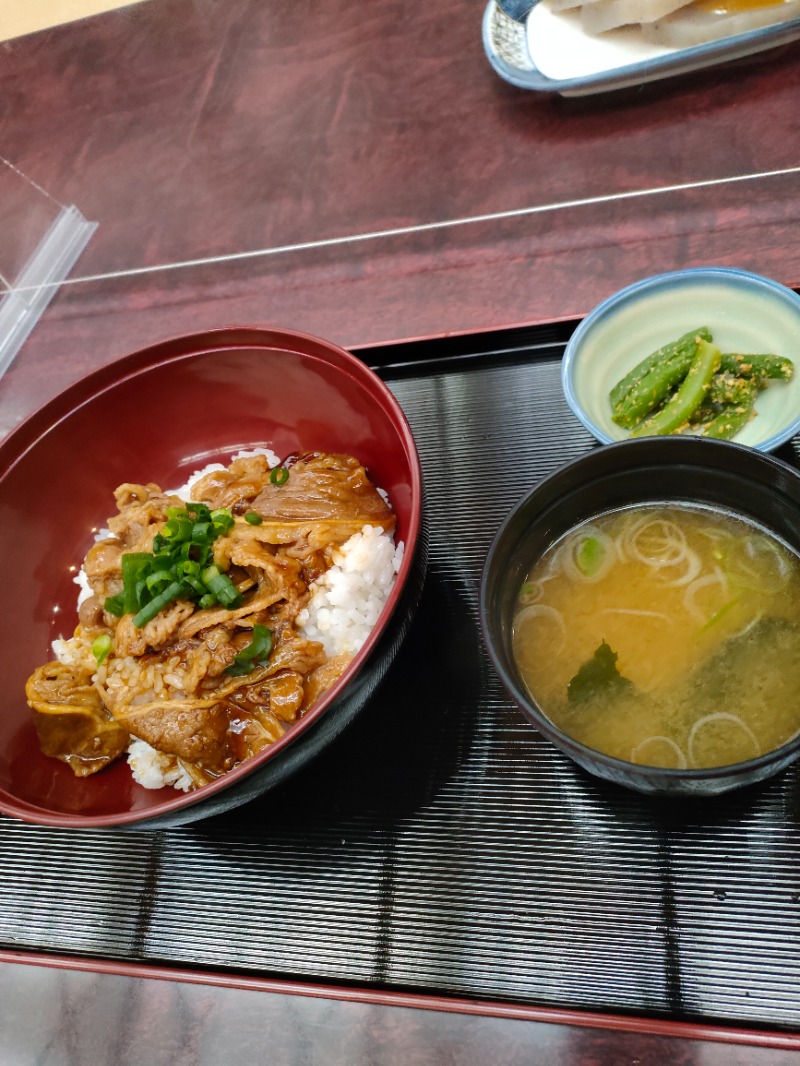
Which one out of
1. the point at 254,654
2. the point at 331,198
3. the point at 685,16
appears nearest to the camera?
the point at 254,654

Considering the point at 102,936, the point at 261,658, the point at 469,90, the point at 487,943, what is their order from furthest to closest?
the point at 469,90 → the point at 261,658 → the point at 102,936 → the point at 487,943

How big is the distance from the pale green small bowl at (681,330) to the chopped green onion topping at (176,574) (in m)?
0.82

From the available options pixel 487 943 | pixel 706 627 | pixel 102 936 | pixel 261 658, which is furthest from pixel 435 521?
pixel 102 936

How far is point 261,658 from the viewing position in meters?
1.55

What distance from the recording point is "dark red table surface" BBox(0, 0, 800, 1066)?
1354mm

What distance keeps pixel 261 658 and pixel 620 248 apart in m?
1.45

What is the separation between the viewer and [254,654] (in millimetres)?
1531

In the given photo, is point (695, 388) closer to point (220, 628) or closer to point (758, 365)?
point (758, 365)

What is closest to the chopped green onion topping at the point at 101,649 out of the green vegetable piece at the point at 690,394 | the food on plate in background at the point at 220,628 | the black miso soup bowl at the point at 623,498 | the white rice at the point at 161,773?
the food on plate in background at the point at 220,628

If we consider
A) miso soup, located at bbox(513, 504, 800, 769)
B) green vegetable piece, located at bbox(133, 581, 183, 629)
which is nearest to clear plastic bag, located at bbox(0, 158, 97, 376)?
green vegetable piece, located at bbox(133, 581, 183, 629)

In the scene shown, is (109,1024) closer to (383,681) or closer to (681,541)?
(383,681)

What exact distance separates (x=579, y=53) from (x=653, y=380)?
4.25 ft

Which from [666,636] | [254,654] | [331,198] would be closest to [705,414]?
[666,636]

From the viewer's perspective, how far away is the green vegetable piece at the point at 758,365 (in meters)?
1.58
